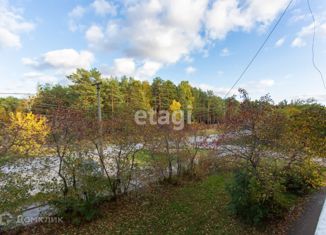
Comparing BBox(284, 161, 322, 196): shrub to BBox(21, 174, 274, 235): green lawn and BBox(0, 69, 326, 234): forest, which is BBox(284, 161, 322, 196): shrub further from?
BBox(21, 174, 274, 235): green lawn

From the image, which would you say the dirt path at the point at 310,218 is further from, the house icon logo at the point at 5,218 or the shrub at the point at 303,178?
the house icon logo at the point at 5,218

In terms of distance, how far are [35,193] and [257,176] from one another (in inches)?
204

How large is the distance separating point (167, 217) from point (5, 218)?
11.4 ft

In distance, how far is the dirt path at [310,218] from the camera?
4.18 m

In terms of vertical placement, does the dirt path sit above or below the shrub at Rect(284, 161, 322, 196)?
below

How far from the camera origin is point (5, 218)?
436 centimetres

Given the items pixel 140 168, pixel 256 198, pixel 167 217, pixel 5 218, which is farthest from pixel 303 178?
pixel 5 218

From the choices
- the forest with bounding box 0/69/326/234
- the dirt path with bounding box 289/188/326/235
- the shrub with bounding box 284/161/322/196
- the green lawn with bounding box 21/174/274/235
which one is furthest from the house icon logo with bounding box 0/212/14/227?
the shrub with bounding box 284/161/322/196

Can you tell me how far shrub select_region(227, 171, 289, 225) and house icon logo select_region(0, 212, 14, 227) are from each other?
4.73 meters

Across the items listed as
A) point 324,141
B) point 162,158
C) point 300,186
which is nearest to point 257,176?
point 324,141

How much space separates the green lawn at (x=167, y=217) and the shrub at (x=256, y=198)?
31 centimetres

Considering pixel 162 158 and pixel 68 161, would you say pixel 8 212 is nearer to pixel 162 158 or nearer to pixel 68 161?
pixel 68 161

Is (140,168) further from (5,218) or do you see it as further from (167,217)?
(5,218)

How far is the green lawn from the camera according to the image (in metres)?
4.61
